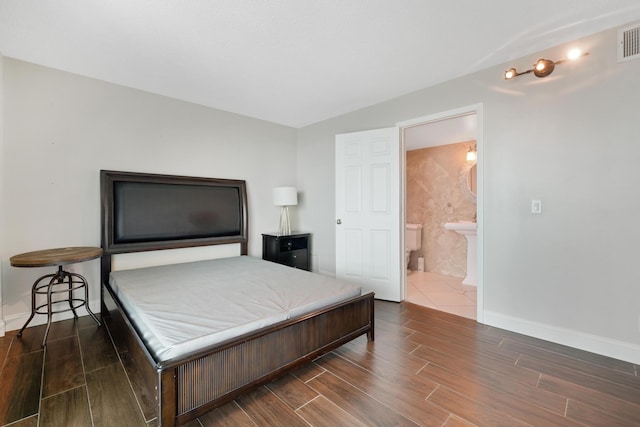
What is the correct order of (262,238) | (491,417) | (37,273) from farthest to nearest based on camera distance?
(262,238), (37,273), (491,417)

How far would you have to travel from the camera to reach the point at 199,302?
1.92m

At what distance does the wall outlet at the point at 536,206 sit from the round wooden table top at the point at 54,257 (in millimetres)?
3879

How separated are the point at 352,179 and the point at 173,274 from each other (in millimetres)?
2367

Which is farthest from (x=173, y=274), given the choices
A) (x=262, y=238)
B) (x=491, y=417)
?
(x=491, y=417)

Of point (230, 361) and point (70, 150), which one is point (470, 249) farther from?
point (70, 150)

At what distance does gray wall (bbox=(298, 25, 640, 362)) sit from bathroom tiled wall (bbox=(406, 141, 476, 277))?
2083mm

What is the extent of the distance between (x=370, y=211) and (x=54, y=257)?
10.2ft

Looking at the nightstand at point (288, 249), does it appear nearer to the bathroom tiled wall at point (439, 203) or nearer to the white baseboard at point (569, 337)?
the bathroom tiled wall at point (439, 203)

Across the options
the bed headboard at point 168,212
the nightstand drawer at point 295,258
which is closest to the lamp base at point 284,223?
the nightstand drawer at point 295,258

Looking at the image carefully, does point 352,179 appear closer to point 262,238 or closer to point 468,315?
point 262,238

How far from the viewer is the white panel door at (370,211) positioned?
3346 mm

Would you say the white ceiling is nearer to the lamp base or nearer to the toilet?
the lamp base

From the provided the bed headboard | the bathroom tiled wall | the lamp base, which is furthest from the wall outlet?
the bed headboard

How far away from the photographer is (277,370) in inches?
66.3
